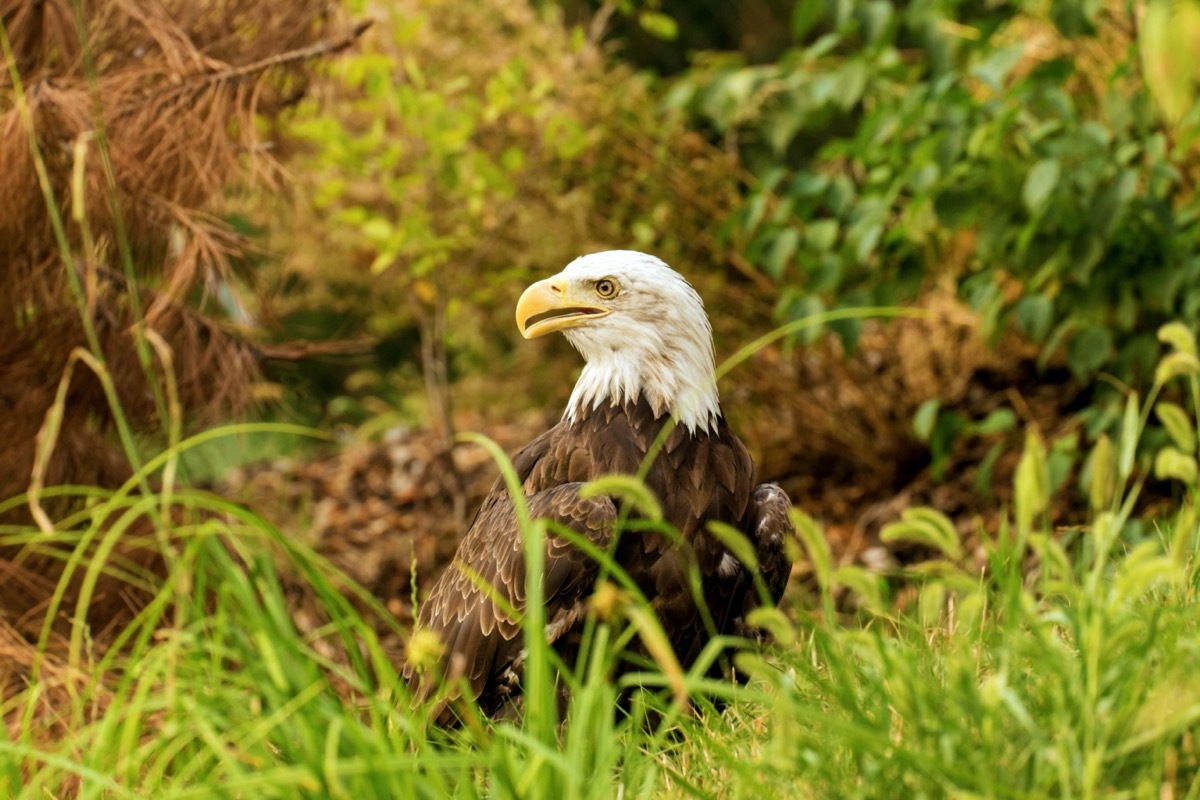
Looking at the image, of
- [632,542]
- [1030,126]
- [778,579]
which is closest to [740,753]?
[632,542]

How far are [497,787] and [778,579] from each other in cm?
155

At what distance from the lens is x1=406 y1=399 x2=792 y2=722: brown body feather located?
129 inches

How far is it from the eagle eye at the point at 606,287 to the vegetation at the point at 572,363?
23.2 inches

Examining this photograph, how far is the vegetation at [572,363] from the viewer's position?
200 cm

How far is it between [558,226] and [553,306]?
345 centimetres

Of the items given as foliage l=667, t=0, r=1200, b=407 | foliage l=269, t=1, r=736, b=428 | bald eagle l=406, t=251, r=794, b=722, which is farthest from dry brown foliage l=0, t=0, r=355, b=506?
foliage l=667, t=0, r=1200, b=407

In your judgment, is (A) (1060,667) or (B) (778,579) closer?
(A) (1060,667)

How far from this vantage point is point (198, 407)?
4.64m

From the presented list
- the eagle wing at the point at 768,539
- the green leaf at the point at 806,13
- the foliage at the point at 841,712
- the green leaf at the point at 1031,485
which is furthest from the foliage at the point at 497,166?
the green leaf at the point at 1031,485

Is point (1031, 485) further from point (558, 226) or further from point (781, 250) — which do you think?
point (558, 226)

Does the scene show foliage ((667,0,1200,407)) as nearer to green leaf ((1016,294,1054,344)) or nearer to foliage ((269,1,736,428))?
green leaf ((1016,294,1054,344))

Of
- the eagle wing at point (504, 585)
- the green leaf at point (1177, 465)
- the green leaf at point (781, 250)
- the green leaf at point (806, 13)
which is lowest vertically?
the eagle wing at point (504, 585)

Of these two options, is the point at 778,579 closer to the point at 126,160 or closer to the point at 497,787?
the point at 497,787

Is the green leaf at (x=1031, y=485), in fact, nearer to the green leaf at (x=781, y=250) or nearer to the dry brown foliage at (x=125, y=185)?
the dry brown foliage at (x=125, y=185)
